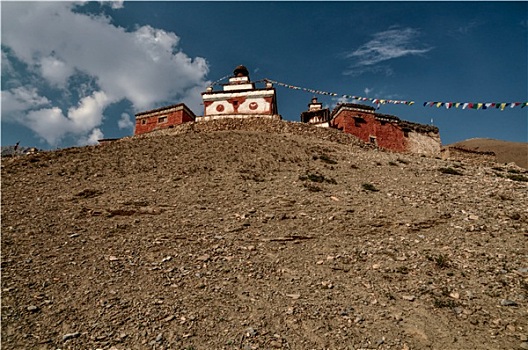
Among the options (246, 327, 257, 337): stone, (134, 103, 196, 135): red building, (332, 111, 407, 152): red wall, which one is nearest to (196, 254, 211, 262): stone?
(246, 327, 257, 337): stone

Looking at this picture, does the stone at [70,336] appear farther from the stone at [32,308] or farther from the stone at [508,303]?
the stone at [508,303]

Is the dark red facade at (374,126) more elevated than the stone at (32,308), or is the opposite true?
the dark red facade at (374,126)

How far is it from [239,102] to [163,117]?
9.06 m

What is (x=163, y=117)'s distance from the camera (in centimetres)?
3925

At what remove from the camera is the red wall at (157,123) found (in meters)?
38.2

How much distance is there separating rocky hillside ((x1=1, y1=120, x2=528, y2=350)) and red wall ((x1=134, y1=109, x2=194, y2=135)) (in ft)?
66.0

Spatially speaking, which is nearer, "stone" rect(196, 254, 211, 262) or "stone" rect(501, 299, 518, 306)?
"stone" rect(501, 299, 518, 306)

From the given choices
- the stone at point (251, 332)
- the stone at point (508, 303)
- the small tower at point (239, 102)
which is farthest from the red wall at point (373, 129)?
the stone at point (251, 332)

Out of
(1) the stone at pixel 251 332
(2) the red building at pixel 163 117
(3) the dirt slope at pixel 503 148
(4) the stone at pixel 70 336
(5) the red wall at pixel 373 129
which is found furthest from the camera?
(3) the dirt slope at pixel 503 148

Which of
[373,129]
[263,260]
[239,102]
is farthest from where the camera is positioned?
[373,129]

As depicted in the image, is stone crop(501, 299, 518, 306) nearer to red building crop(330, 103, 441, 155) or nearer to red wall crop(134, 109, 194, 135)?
red building crop(330, 103, 441, 155)

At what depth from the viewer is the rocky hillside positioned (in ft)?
23.5

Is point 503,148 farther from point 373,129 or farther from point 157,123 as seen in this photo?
point 157,123

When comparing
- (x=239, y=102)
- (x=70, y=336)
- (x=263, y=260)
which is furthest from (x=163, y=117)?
(x=70, y=336)
